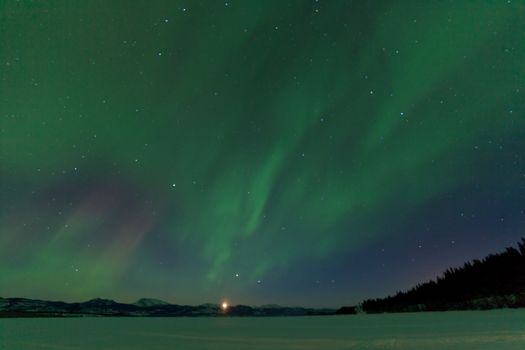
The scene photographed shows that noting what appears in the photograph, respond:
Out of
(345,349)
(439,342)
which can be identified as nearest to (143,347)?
(345,349)

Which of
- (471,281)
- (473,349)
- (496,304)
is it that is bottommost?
(473,349)

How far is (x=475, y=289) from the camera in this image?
67688 mm

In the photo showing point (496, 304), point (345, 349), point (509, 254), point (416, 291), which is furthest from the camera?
point (416, 291)

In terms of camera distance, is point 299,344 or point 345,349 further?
point 299,344

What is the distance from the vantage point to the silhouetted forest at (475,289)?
174 ft

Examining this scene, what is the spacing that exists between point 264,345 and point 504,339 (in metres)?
7.66

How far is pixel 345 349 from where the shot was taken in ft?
42.9

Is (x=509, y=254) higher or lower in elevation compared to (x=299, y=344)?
higher

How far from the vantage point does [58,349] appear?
51.0ft

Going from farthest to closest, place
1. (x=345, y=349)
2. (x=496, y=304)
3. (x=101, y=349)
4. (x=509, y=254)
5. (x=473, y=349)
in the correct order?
1. (x=509, y=254)
2. (x=496, y=304)
3. (x=101, y=349)
4. (x=345, y=349)
5. (x=473, y=349)

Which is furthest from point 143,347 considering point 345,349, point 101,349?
point 345,349

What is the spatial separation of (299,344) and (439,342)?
4700 millimetres

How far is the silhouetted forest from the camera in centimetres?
5300

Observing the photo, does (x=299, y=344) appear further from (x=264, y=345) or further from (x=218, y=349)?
(x=218, y=349)
